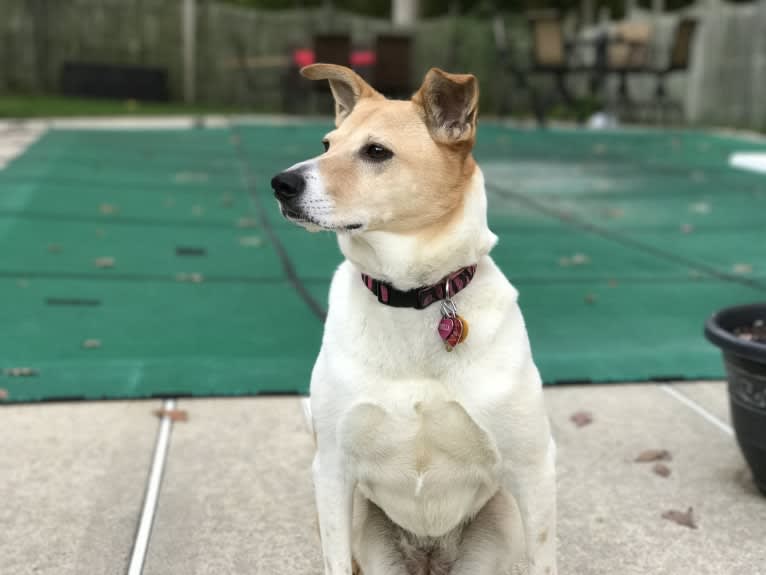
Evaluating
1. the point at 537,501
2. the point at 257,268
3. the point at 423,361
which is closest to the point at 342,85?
the point at 423,361

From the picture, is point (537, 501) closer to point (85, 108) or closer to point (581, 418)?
point (581, 418)

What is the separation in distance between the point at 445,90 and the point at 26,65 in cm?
2136

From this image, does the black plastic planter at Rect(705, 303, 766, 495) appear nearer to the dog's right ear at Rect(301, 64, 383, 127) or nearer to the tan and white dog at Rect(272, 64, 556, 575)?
the tan and white dog at Rect(272, 64, 556, 575)

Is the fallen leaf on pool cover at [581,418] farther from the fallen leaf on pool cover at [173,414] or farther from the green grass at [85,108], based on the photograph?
the green grass at [85,108]

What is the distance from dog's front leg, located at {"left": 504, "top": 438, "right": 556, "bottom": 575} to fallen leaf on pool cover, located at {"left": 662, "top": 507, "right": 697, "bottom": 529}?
824 millimetres

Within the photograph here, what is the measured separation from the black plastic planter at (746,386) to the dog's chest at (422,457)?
1.05 m

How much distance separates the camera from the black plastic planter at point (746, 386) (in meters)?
2.80

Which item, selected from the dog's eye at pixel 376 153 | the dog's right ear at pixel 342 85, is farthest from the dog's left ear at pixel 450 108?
the dog's right ear at pixel 342 85

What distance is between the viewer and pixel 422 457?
213cm

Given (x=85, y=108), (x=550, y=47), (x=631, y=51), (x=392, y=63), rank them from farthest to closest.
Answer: (x=85, y=108) → (x=392, y=63) → (x=631, y=51) → (x=550, y=47)

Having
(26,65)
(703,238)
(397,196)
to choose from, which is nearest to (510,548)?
(397,196)

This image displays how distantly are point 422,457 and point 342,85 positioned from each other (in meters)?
1.05

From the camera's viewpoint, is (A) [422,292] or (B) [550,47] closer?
(A) [422,292]

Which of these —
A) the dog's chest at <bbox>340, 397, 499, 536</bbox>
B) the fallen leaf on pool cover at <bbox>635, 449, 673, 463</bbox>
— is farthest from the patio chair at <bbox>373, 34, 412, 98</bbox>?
the dog's chest at <bbox>340, 397, 499, 536</bbox>
